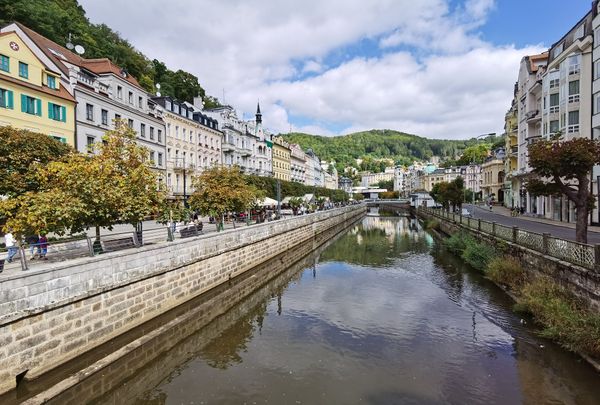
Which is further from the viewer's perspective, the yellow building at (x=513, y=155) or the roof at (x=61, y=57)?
the yellow building at (x=513, y=155)

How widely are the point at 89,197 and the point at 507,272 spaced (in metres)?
19.0

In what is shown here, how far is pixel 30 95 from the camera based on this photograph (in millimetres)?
27484

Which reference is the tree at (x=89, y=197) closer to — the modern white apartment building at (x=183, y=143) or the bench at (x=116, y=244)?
the bench at (x=116, y=244)

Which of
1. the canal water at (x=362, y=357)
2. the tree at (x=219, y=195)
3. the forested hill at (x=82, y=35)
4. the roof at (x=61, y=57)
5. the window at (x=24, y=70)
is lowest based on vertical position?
the canal water at (x=362, y=357)

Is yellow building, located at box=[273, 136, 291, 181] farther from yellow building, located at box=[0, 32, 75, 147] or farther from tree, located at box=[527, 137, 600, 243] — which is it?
tree, located at box=[527, 137, 600, 243]

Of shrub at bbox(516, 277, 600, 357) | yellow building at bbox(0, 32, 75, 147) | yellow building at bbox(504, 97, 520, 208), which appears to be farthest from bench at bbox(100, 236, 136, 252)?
yellow building at bbox(504, 97, 520, 208)

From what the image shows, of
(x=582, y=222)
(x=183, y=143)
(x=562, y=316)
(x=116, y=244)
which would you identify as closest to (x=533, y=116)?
(x=582, y=222)

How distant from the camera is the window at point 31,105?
27.0 meters

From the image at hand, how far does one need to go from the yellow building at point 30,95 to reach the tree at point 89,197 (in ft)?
51.6

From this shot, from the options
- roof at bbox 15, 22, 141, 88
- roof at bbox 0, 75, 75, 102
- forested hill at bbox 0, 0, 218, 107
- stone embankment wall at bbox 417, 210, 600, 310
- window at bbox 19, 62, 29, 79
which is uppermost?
forested hill at bbox 0, 0, 218, 107

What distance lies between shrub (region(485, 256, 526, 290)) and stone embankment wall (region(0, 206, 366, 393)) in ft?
48.1

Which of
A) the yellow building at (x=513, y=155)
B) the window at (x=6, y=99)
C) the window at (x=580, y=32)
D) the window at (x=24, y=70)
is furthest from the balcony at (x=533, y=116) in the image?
the window at (x=6, y=99)

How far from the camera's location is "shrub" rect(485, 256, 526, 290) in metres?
17.7

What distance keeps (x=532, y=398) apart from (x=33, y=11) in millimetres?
55796
